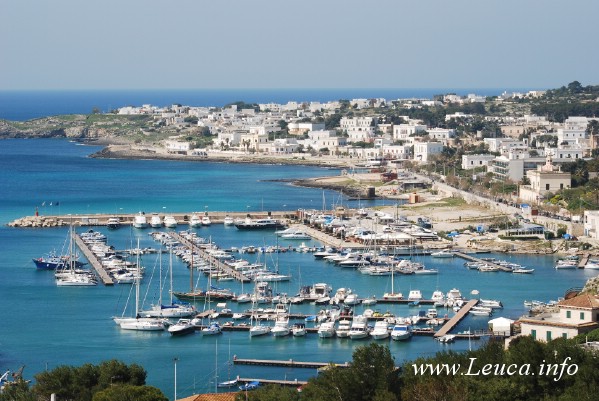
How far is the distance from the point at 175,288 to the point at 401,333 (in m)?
6.04

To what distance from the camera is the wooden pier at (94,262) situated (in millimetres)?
24875

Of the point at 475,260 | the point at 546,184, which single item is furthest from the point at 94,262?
the point at 546,184

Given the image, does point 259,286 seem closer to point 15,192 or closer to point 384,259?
point 384,259

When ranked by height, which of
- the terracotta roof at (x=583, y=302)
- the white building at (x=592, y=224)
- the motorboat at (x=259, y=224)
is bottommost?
the motorboat at (x=259, y=224)

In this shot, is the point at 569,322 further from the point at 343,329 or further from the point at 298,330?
the point at 298,330

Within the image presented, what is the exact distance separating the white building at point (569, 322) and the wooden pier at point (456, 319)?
3.61 m

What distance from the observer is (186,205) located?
3909 cm

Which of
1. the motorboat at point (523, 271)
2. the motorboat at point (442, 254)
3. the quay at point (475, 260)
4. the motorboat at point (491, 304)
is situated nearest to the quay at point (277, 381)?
the motorboat at point (491, 304)

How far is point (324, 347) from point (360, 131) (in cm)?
4461

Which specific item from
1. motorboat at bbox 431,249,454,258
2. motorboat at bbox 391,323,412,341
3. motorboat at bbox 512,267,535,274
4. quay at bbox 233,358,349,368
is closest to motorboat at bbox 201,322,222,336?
quay at bbox 233,358,349,368

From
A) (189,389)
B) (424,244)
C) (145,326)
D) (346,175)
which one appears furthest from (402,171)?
(189,389)

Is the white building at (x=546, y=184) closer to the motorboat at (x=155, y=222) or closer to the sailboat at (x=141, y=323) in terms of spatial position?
the motorboat at (x=155, y=222)

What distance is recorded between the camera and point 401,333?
19.0 m

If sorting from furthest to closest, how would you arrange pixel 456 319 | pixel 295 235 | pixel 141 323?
pixel 295 235 → pixel 141 323 → pixel 456 319
